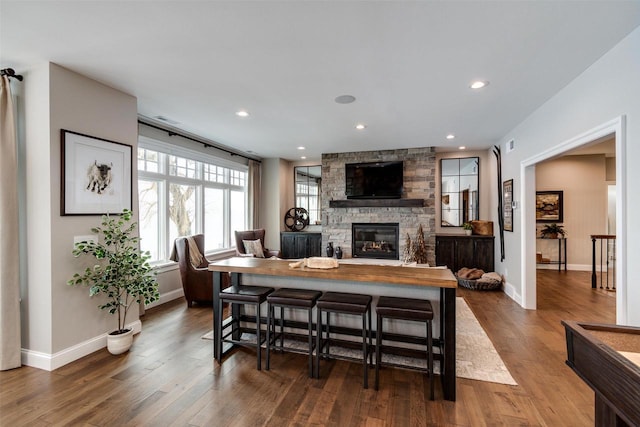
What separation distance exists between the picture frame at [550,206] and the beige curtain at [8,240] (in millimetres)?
9265

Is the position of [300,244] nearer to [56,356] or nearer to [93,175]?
[93,175]

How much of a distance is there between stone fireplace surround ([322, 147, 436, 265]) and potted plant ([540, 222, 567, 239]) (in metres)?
3.04

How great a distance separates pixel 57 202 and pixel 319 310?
8.39ft

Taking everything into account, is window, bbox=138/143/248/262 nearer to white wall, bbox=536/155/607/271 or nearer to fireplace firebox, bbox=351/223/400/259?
fireplace firebox, bbox=351/223/400/259

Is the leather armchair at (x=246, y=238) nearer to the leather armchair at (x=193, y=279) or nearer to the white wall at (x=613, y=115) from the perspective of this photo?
the leather armchair at (x=193, y=279)

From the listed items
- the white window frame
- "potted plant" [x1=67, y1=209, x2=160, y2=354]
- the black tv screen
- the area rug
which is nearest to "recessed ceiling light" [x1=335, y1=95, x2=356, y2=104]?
"potted plant" [x1=67, y1=209, x2=160, y2=354]

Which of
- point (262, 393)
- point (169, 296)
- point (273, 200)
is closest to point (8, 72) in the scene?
point (169, 296)

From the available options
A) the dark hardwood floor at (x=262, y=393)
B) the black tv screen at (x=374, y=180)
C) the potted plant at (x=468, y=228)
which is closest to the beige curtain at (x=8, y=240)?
the dark hardwood floor at (x=262, y=393)

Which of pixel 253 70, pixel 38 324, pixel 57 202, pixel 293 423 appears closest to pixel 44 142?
pixel 57 202

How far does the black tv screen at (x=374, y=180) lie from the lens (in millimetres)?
6258

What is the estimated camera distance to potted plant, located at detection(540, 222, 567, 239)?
685cm

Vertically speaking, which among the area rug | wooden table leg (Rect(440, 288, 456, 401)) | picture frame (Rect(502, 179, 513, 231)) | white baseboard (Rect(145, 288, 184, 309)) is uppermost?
picture frame (Rect(502, 179, 513, 231))

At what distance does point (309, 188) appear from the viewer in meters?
7.71

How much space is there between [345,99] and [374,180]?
3164 mm
